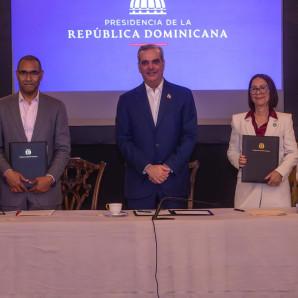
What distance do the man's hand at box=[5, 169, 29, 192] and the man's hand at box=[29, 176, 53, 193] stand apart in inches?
2.1

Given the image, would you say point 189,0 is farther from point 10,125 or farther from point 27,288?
point 27,288

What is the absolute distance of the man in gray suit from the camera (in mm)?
3057

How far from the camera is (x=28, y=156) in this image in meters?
2.93

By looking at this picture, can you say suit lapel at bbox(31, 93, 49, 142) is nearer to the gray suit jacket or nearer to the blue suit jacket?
the gray suit jacket

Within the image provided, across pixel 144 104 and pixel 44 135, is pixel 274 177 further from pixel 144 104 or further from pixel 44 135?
pixel 44 135

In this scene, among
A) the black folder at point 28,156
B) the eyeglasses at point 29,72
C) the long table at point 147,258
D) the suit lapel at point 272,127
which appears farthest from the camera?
the suit lapel at point 272,127

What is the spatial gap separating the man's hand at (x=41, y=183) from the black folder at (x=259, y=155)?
118 cm

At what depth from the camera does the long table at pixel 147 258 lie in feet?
7.50

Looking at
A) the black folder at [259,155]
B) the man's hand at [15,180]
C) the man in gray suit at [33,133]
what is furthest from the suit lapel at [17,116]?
the black folder at [259,155]

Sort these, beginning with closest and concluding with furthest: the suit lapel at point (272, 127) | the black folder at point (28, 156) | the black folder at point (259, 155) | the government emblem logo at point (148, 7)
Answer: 1. the black folder at point (28, 156)
2. the black folder at point (259, 155)
3. the suit lapel at point (272, 127)
4. the government emblem logo at point (148, 7)

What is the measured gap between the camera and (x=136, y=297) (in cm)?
229

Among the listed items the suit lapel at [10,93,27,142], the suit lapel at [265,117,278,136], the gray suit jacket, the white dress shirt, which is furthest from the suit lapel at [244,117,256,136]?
the suit lapel at [10,93,27,142]

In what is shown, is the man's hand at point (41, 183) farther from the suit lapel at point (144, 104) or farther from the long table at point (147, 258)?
the suit lapel at point (144, 104)

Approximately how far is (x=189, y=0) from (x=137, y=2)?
0.46 meters
